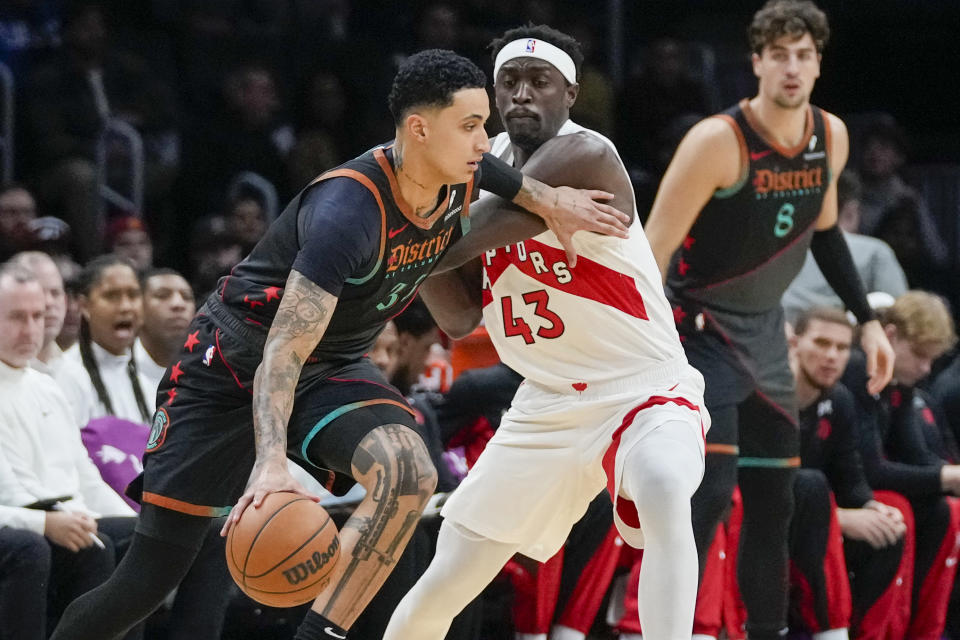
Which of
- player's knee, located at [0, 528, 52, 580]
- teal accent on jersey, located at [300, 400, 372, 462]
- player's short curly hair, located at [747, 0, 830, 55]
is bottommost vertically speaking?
player's knee, located at [0, 528, 52, 580]

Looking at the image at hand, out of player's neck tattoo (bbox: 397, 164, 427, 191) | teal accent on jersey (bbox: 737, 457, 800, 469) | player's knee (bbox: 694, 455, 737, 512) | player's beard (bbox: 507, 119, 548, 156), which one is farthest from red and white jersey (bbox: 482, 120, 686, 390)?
teal accent on jersey (bbox: 737, 457, 800, 469)

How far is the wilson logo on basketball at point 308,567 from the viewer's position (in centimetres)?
401

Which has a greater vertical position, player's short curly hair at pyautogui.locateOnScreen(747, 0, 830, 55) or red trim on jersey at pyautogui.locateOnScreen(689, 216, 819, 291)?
player's short curly hair at pyautogui.locateOnScreen(747, 0, 830, 55)

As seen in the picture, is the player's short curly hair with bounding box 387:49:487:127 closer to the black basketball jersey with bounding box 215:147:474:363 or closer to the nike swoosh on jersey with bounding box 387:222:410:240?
the black basketball jersey with bounding box 215:147:474:363

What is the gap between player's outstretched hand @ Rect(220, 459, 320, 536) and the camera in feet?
12.6

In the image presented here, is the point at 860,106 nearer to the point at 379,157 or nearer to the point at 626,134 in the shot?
the point at 626,134

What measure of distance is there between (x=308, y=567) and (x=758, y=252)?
101 inches

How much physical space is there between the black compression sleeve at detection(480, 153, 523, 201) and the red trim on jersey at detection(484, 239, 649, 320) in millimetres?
213

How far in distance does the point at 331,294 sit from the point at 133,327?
2826 millimetres

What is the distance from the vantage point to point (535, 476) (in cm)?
475

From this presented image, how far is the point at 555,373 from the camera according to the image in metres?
4.86

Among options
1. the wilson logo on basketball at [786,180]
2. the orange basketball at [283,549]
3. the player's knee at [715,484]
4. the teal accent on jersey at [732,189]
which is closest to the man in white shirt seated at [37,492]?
the orange basketball at [283,549]

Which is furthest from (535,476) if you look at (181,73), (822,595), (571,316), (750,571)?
(181,73)

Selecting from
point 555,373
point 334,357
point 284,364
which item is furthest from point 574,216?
point 284,364
